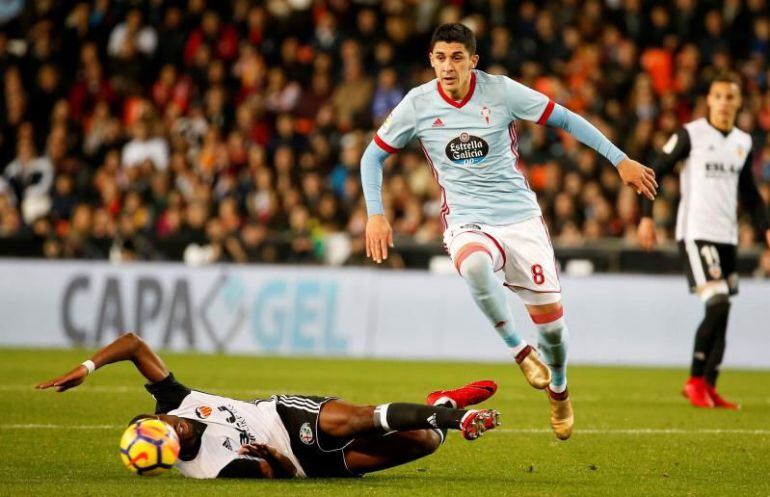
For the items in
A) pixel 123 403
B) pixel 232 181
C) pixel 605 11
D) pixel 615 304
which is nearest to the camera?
pixel 123 403

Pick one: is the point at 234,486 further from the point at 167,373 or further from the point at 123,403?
the point at 123,403

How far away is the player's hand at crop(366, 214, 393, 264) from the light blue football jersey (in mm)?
627

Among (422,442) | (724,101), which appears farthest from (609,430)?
(724,101)

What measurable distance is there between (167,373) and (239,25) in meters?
15.1

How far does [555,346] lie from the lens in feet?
27.4

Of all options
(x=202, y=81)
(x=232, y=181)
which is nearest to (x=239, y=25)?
(x=202, y=81)

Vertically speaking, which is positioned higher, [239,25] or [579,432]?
[239,25]

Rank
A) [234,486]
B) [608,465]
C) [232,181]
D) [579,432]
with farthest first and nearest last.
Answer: [232,181]
[579,432]
[608,465]
[234,486]

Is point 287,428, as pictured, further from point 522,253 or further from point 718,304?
point 718,304

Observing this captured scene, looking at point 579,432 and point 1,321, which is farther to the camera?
point 1,321

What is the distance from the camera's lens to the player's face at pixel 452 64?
7875 mm

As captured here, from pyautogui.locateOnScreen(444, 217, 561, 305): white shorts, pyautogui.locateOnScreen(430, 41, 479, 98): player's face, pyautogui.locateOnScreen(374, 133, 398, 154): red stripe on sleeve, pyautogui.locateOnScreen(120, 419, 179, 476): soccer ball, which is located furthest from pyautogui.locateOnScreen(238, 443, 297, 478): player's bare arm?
pyautogui.locateOnScreen(430, 41, 479, 98): player's face

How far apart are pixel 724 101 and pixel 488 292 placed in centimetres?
439

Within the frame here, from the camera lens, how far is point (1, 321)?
1730 cm
